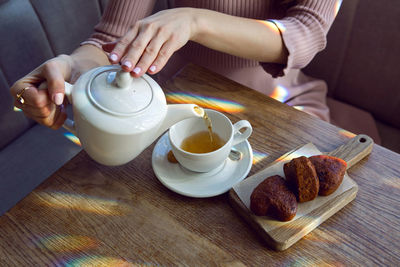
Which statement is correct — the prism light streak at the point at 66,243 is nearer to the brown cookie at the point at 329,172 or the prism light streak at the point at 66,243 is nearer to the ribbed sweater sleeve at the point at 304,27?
the brown cookie at the point at 329,172

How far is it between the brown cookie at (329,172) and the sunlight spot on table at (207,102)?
26 cm

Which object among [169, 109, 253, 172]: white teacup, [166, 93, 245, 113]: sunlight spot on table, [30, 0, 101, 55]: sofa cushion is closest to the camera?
[169, 109, 253, 172]: white teacup

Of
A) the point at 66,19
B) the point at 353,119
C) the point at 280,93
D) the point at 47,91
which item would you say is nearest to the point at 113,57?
the point at 47,91

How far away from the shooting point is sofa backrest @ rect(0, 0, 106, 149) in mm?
1228

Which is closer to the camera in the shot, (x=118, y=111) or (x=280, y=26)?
(x=118, y=111)

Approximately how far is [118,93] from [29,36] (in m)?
0.83

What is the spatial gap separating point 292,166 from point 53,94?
0.46m

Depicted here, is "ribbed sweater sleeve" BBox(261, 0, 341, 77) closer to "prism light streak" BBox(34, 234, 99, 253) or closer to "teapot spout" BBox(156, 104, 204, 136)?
"teapot spout" BBox(156, 104, 204, 136)

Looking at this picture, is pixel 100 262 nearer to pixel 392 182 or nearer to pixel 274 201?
pixel 274 201

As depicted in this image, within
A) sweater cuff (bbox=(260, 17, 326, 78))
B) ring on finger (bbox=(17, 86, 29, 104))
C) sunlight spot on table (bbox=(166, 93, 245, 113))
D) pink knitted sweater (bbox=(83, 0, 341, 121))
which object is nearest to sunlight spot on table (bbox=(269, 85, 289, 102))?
pink knitted sweater (bbox=(83, 0, 341, 121))

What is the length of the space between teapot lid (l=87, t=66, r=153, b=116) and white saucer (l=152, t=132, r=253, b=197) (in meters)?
0.19

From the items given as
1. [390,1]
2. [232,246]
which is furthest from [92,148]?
[390,1]

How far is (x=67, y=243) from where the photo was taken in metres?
0.69

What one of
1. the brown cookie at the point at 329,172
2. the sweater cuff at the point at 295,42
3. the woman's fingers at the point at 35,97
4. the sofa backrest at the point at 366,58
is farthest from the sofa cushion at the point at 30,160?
the sofa backrest at the point at 366,58
